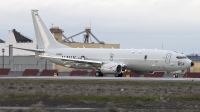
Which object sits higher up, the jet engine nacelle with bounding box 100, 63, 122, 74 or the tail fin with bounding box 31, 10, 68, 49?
the tail fin with bounding box 31, 10, 68, 49

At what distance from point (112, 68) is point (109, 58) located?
10.4 feet

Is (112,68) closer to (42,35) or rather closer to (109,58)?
(109,58)

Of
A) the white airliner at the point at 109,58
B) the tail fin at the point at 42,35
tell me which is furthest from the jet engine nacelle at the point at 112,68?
the tail fin at the point at 42,35

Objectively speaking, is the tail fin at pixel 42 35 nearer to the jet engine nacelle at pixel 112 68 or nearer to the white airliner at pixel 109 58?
the white airliner at pixel 109 58

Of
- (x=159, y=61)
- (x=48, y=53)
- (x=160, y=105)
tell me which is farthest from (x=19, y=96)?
(x=48, y=53)

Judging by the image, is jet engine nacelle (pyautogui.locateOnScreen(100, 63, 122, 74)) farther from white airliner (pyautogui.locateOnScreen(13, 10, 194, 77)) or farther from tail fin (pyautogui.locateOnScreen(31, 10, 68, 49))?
tail fin (pyautogui.locateOnScreen(31, 10, 68, 49))

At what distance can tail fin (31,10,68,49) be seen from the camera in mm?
63875

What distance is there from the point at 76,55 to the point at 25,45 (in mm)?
37327

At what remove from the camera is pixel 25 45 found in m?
96.6

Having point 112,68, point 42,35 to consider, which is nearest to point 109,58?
point 112,68

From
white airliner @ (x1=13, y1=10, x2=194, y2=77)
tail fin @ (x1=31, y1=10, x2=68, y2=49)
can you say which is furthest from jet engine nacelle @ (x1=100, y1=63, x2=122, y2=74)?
tail fin @ (x1=31, y1=10, x2=68, y2=49)

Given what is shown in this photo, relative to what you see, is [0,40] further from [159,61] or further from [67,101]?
[67,101]

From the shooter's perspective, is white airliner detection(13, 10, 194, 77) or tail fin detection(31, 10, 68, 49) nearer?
white airliner detection(13, 10, 194, 77)

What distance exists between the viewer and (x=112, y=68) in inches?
2244
